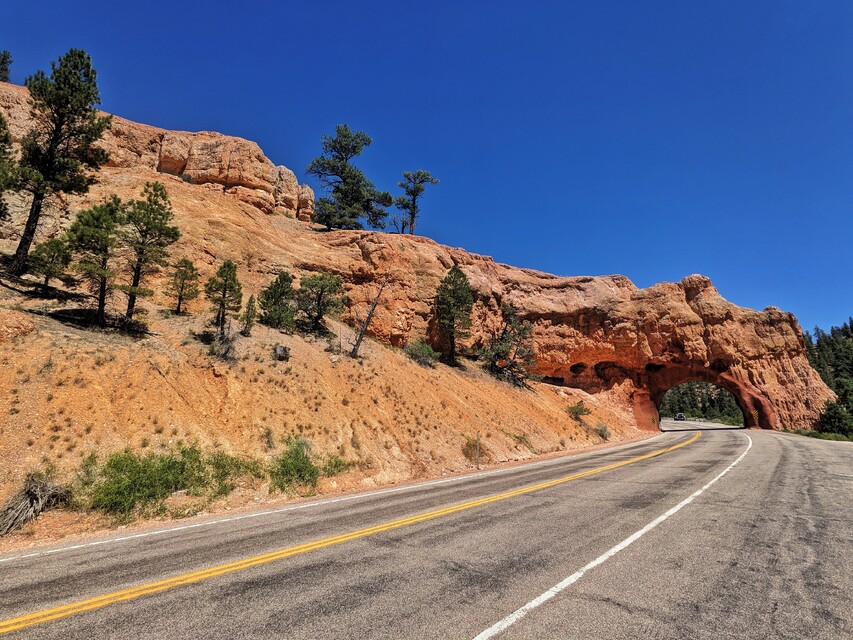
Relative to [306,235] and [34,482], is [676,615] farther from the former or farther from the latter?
[306,235]

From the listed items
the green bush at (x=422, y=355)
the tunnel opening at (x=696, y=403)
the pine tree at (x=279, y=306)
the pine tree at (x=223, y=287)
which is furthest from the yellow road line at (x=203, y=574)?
the tunnel opening at (x=696, y=403)

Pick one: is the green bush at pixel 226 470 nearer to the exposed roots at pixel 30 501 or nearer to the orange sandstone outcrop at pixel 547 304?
the exposed roots at pixel 30 501

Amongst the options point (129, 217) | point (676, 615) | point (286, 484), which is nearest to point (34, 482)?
point (286, 484)

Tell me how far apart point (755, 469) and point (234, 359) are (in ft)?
72.4

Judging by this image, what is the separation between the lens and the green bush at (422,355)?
3097 centimetres

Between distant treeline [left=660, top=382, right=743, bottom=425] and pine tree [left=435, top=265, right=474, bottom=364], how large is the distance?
282 feet

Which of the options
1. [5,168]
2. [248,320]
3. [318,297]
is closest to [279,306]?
[318,297]

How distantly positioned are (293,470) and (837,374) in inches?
3631

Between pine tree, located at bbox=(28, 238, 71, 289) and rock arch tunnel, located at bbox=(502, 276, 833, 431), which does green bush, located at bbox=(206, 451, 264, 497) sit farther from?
rock arch tunnel, located at bbox=(502, 276, 833, 431)

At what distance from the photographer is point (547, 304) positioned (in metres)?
47.7

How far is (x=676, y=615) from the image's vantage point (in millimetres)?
A: 4191

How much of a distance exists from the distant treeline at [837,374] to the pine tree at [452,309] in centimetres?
3896

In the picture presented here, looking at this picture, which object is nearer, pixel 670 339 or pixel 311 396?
pixel 311 396

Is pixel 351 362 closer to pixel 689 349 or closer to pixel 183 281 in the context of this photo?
pixel 183 281
